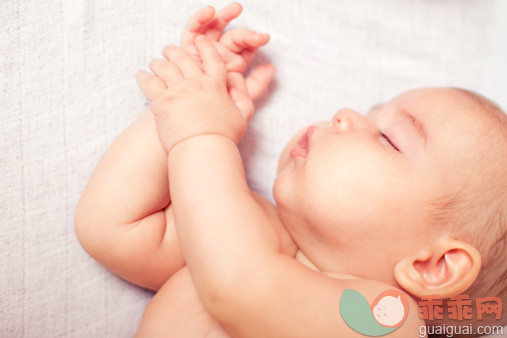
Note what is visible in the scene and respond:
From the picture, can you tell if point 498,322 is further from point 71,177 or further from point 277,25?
point 71,177

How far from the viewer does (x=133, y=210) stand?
0.91 m

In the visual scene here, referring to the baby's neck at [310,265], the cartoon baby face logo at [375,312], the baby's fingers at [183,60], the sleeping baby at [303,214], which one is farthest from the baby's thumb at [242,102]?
the cartoon baby face logo at [375,312]

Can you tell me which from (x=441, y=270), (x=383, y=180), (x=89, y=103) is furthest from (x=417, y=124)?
(x=89, y=103)

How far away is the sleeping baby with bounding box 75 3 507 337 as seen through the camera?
0.76m

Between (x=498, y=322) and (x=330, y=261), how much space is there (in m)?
0.42

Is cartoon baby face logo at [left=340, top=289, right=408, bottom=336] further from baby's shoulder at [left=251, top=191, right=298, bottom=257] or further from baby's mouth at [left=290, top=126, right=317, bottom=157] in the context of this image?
baby's mouth at [left=290, top=126, right=317, bottom=157]

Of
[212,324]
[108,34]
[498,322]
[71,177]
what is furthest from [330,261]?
[108,34]

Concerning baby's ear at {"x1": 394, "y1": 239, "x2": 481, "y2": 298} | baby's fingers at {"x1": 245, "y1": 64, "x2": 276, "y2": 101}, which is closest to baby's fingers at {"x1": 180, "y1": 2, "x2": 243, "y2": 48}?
baby's fingers at {"x1": 245, "y1": 64, "x2": 276, "y2": 101}

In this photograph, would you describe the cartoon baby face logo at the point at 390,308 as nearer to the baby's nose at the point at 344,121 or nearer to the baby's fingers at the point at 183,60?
the baby's nose at the point at 344,121

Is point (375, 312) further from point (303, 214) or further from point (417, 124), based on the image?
point (417, 124)

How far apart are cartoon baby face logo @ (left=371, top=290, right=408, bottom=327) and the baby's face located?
2.2 inches

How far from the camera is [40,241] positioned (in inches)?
35.9

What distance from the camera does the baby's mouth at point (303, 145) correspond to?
0.94 metres

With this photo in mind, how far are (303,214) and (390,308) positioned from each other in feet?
0.74
